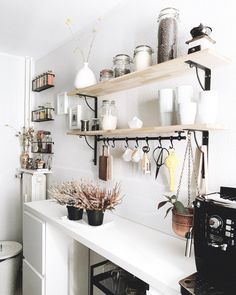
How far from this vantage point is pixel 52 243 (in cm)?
182

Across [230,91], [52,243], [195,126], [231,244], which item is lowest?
[52,243]

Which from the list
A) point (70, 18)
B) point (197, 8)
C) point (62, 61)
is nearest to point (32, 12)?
point (70, 18)

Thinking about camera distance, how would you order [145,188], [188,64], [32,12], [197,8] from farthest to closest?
[32,12]
[145,188]
[197,8]
[188,64]

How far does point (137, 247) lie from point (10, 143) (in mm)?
2254

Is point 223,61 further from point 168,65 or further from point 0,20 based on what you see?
point 0,20

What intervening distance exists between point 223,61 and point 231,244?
816 millimetres

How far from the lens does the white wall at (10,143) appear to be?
9.69ft

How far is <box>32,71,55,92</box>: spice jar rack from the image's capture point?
271 centimetres

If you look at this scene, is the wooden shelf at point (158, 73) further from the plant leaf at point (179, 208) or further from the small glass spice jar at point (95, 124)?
the plant leaf at point (179, 208)

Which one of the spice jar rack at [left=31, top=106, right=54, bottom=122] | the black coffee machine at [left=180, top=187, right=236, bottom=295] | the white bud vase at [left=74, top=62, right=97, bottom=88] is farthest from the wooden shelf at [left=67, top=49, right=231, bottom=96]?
the spice jar rack at [left=31, top=106, right=54, bottom=122]

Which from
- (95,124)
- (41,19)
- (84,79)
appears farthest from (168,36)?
(41,19)

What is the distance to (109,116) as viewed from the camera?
1.76m

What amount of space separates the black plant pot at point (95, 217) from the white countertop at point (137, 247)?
0.10ft

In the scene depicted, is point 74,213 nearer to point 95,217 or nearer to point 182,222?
point 95,217
